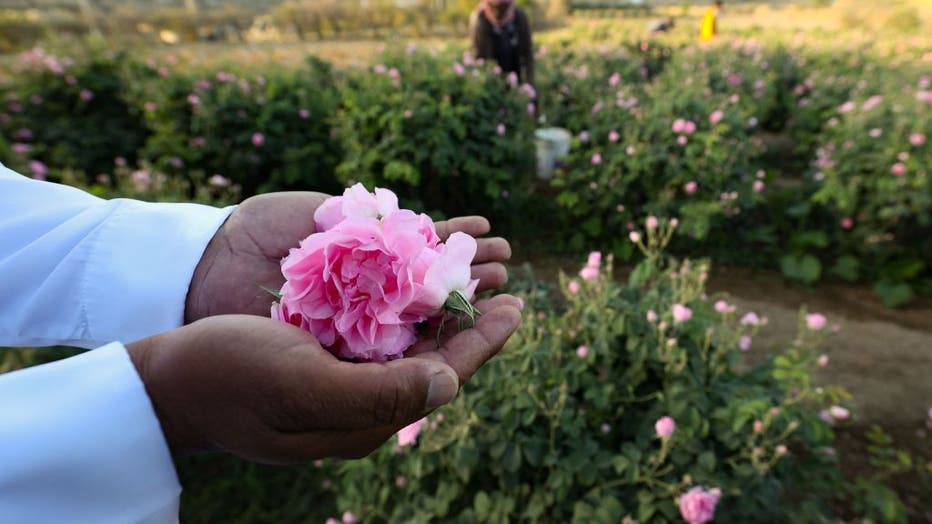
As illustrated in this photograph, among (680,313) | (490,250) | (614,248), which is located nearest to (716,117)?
(614,248)

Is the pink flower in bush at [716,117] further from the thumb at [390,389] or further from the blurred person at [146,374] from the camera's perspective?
the thumb at [390,389]

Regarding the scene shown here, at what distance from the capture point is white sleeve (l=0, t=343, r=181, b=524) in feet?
2.22

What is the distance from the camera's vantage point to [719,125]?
13.3ft

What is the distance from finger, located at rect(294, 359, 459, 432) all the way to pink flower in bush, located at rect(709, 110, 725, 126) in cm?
389

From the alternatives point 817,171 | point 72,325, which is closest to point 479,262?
point 72,325

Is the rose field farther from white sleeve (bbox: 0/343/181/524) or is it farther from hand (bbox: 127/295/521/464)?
white sleeve (bbox: 0/343/181/524)

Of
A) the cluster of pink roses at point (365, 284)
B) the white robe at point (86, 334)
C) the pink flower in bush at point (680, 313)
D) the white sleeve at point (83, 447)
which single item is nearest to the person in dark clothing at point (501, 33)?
the pink flower in bush at point (680, 313)

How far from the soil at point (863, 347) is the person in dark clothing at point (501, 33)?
238 centimetres

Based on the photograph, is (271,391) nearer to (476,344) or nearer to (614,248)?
(476,344)

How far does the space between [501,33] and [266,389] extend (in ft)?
17.4

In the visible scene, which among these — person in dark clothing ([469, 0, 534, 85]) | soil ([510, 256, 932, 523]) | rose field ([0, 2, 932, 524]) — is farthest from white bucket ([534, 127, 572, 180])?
soil ([510, 256, 932, 523])

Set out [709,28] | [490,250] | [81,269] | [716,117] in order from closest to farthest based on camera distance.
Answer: [81,269] → [490,250] → [716,117] → [709,28]

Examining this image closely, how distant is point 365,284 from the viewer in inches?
41.1

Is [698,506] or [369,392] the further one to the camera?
[698,506]
